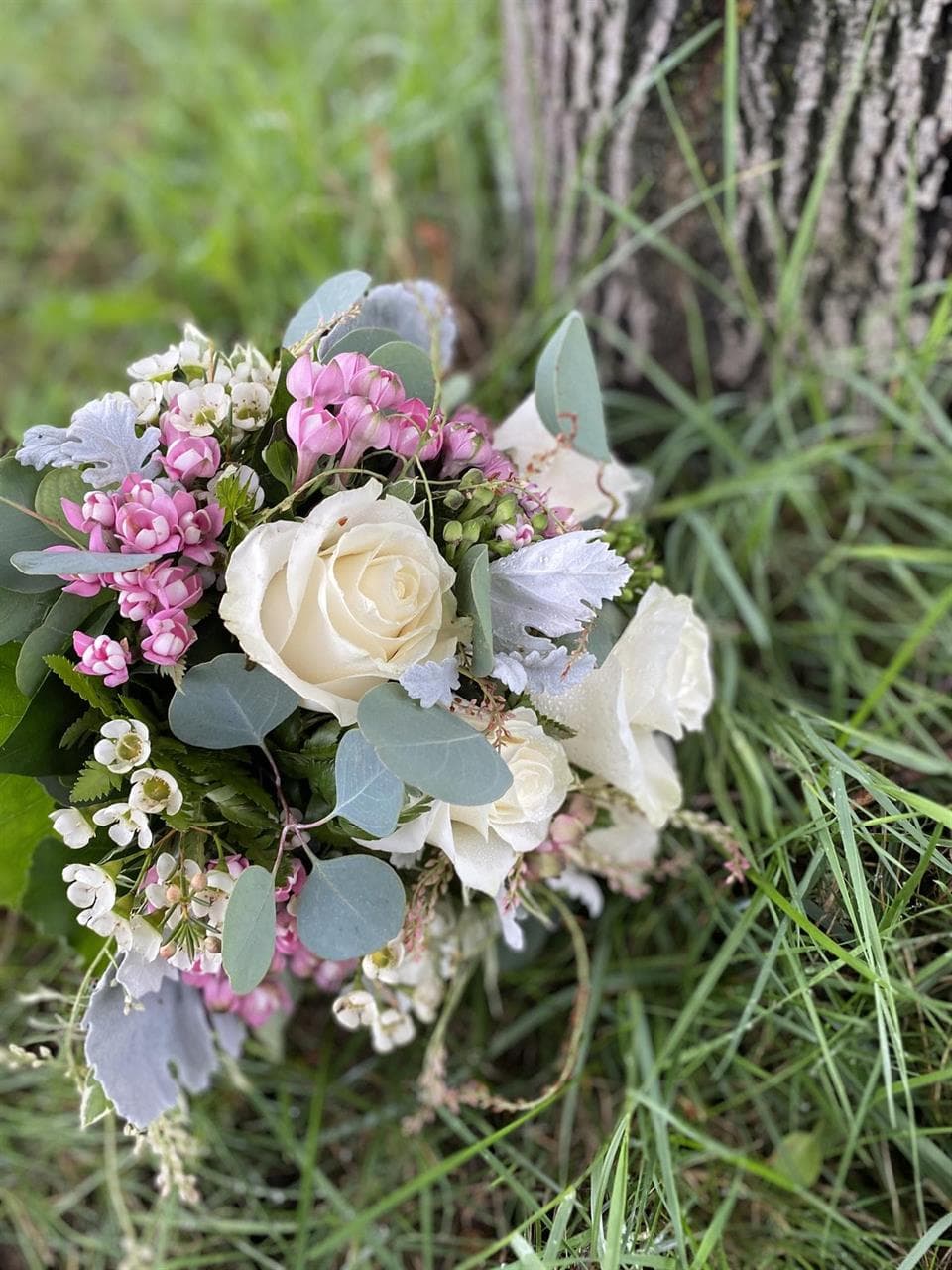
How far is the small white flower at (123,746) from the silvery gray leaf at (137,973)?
0.42ft

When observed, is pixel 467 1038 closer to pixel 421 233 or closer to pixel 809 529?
pixel 809 529

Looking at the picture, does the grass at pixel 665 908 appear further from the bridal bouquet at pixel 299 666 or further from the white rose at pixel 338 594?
the white rose at pixel 338 594

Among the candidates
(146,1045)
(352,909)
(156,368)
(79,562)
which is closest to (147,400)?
(156,368)

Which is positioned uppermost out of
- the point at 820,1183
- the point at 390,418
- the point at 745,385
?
the point at 390,418

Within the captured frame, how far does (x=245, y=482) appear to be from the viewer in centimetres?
65

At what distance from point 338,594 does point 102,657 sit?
15cm

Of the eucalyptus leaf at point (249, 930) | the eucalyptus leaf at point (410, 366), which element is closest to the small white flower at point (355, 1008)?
the eucalyptus leaf at point (249, 930)

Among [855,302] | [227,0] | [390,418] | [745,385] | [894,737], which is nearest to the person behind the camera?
[390,418]

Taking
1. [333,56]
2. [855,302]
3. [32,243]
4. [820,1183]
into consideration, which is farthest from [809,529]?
Result: [32,243]

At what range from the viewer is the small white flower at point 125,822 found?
61 cm

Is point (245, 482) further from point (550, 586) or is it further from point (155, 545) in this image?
point (550, 586)

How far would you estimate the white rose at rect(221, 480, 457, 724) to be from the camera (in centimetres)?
60

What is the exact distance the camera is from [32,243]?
5.17 feet

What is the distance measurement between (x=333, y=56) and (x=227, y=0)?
1.09 feet
